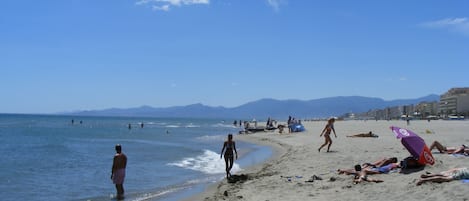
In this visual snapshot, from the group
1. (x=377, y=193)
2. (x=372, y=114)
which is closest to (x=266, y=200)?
(x=377, y=193)

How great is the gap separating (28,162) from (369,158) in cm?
1588

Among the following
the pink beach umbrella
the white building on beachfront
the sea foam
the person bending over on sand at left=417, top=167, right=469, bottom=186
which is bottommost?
the sea foam

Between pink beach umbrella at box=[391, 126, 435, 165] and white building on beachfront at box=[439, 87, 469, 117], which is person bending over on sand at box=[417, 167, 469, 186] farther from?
white building on beachfront at box=[439, 87, 469, 117]

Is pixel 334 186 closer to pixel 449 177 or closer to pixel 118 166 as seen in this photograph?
pixel 449 177

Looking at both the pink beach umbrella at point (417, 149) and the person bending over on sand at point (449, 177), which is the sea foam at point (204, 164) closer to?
the pink beach umbrella at point (417, 149)

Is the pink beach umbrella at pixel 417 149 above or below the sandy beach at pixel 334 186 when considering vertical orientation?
above

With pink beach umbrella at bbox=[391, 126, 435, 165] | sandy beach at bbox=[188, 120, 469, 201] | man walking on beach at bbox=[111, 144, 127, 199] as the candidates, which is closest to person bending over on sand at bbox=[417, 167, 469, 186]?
sandy beach at bbox=[188, 120, 469, 201]

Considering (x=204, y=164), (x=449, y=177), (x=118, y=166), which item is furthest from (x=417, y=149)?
(x=204, y=164)

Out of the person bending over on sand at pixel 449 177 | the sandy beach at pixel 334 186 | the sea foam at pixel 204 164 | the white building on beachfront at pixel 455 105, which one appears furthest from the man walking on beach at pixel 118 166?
the white building on beachfront at pixel 455 105

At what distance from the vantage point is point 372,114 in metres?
159

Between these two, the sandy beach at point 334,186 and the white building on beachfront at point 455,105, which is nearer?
the sandy beach at point 334,186

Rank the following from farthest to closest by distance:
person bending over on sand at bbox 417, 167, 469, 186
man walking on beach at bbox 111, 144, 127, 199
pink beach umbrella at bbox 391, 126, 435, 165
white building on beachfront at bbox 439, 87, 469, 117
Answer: white building on beachfront at bbox 439, 87, 469, 117 < man walking on beach at bbox 111, 144, 127, 199 < pink beach umbrella at bbox 391, 126, 435, 165 < person bending over on sand at bbox 417, 167, 469, 186

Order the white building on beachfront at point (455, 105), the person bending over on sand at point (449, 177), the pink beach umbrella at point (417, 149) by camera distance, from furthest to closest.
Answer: the white building on beachfront at point (455, 105)
the pink beach umbrella at point (417, 149)
the person bending over on sand at point (449, 177)

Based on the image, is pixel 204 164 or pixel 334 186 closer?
pixel 334 186
